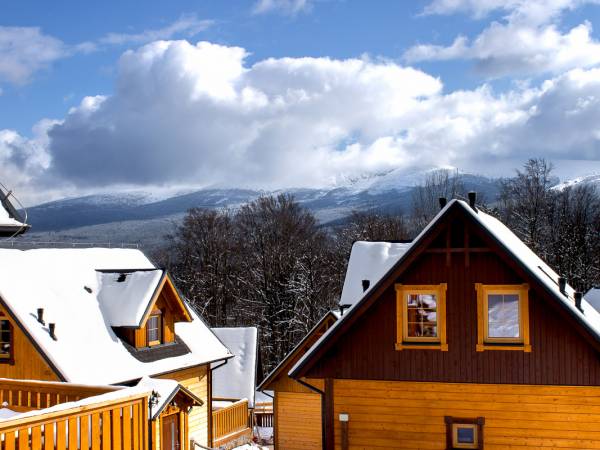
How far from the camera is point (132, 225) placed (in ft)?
621

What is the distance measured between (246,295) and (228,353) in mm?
23014

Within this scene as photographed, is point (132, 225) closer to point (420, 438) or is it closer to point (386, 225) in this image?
point (386, 225)

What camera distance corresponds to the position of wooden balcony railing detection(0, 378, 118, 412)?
8.11 m

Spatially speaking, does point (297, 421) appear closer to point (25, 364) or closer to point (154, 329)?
point (154, 329)

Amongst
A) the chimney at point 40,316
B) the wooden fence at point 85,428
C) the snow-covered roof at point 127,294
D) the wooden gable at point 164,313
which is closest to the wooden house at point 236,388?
the wooden gable at point 164,313

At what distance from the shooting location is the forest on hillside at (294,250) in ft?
132

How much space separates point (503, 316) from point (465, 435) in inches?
103

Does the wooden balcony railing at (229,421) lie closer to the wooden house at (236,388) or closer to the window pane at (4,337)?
the wooden house at (236,388)

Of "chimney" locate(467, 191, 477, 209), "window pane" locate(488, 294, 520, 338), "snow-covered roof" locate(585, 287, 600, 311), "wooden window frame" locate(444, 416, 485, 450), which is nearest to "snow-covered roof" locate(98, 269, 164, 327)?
"wooden window frame" locate(444, 416, 485, 450)

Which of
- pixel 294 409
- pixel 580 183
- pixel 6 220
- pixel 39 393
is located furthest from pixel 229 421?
pixel 580 183

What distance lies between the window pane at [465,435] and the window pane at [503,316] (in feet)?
6.69

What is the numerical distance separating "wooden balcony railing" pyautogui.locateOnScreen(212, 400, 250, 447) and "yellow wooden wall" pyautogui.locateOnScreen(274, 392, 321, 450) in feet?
6.33

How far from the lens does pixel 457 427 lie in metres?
13.3

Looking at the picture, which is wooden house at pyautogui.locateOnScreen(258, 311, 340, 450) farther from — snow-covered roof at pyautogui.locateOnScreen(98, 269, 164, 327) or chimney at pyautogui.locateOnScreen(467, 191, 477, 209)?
chimney at pyautogui.locateOnScreen(467, 191, 477, 209)
